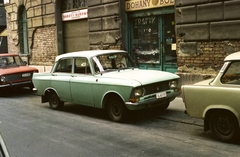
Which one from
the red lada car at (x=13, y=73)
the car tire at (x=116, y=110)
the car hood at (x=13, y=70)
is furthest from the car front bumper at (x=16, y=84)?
the car tire at (x=116, y=110)

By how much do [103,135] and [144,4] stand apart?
6671 mm

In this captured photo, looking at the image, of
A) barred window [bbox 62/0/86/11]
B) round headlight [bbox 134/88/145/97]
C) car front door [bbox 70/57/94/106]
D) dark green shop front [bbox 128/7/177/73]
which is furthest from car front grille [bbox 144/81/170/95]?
barred window [bbox 62/0/86/11]

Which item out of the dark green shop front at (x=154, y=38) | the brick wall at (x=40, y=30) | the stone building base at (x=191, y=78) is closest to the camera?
the stone building base at (x=191, y=78)

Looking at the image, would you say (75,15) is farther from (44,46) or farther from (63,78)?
(63,78)

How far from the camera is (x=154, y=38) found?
37.7ft

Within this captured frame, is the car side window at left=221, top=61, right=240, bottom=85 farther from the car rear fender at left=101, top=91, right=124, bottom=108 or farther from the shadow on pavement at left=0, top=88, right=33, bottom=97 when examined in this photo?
the shadow on pavement at left=0, top=88, right=33, bottom=97

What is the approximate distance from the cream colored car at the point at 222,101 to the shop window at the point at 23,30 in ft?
51.3

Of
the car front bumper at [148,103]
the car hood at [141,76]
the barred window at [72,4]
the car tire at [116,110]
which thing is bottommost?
the car tire at [116,110]

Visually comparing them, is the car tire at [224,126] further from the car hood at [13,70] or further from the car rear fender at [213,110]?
the car hood at [13,70]

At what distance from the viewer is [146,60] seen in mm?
11969

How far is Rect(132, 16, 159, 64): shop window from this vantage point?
11484 millimetres

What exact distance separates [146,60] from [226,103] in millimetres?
6941

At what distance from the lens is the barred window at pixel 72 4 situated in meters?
14.6

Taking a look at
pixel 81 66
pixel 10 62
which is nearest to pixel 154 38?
pixel 81 66
